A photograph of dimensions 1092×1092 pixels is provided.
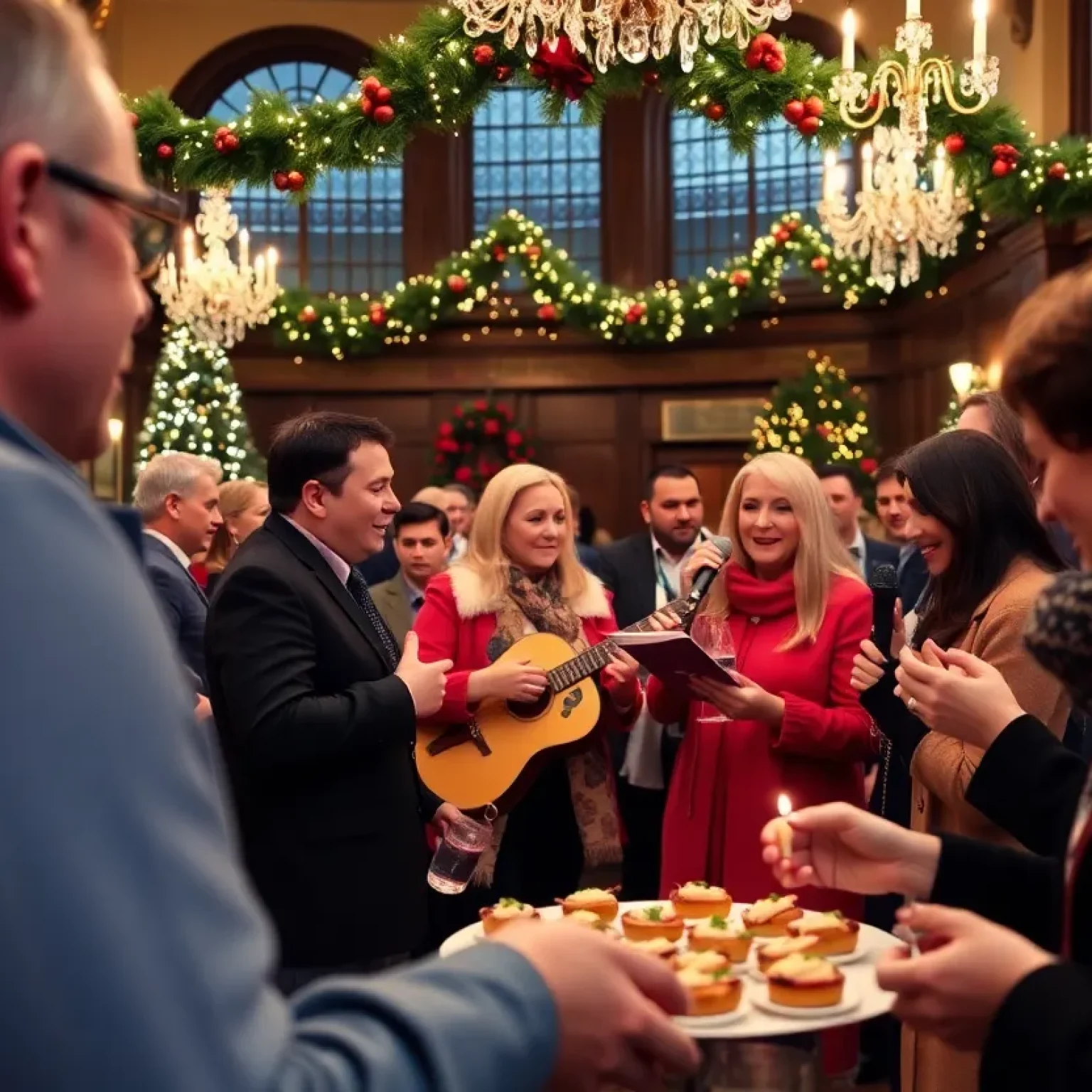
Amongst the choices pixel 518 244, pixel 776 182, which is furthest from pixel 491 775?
pixel 776 182

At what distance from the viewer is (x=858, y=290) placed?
39.5 feet

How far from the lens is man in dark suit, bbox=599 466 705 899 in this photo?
18.3 ft

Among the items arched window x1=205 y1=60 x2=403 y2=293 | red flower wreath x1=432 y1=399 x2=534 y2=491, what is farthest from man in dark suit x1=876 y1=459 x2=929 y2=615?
arched window x1=205 y1=60 x2=403 y2=293

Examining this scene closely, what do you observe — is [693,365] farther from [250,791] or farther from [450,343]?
[250,791]

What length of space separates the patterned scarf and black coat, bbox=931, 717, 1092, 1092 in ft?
7.92

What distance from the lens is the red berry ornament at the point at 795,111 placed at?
5035mm

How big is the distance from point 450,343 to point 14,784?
13.7 metres

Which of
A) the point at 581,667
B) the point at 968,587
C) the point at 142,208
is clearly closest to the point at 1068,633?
the point at 142,208

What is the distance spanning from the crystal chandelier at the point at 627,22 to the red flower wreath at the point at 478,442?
303 inches

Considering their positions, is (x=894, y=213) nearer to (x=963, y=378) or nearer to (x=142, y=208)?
(x=963, y=378)

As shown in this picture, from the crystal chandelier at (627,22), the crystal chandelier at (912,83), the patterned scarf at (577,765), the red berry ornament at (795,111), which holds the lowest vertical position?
the patterned scarf at (577,765)

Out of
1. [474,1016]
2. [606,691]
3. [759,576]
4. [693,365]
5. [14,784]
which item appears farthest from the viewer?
[693,365]

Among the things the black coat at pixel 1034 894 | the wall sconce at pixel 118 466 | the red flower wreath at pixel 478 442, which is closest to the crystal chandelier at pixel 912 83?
the black coat at pixel 1034 894

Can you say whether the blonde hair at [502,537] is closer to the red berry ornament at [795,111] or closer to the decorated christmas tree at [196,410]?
the red berry ornament at [795,111]
